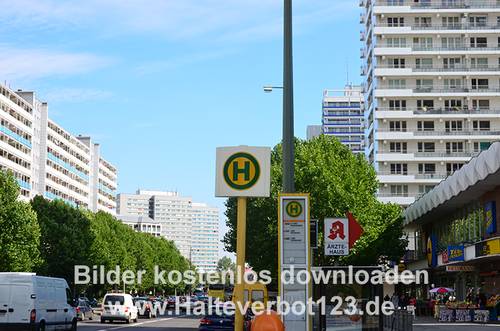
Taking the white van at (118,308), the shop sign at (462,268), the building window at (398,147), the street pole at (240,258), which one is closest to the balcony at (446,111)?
the building window at (398,147)

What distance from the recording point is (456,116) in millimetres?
89938

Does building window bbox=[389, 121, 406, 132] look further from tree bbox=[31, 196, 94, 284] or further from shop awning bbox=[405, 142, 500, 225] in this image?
tree bbox=[31, 196, 94, 284]

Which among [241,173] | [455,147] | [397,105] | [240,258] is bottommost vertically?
[240,258]

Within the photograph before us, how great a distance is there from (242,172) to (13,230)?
54.6 metres

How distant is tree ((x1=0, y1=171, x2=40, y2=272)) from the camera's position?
60872 mm

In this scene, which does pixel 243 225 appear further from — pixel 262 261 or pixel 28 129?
pixel 28 129

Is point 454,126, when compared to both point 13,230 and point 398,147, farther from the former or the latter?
point 13,230

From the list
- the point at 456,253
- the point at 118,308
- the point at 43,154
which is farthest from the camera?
the point at 43,154

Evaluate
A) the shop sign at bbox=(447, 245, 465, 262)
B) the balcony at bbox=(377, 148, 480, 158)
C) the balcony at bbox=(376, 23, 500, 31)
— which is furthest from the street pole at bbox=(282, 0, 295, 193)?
the balcony at bbox=(376, 23, 500, 31)

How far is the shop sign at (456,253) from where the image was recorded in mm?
47062

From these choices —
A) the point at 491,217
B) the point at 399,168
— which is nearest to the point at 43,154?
the point at 399,168

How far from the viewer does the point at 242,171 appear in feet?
34.0

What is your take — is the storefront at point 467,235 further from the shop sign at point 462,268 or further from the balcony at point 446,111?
the balcony at point 446,111

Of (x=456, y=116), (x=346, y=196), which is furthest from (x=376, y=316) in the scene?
(x=456, y=116)
